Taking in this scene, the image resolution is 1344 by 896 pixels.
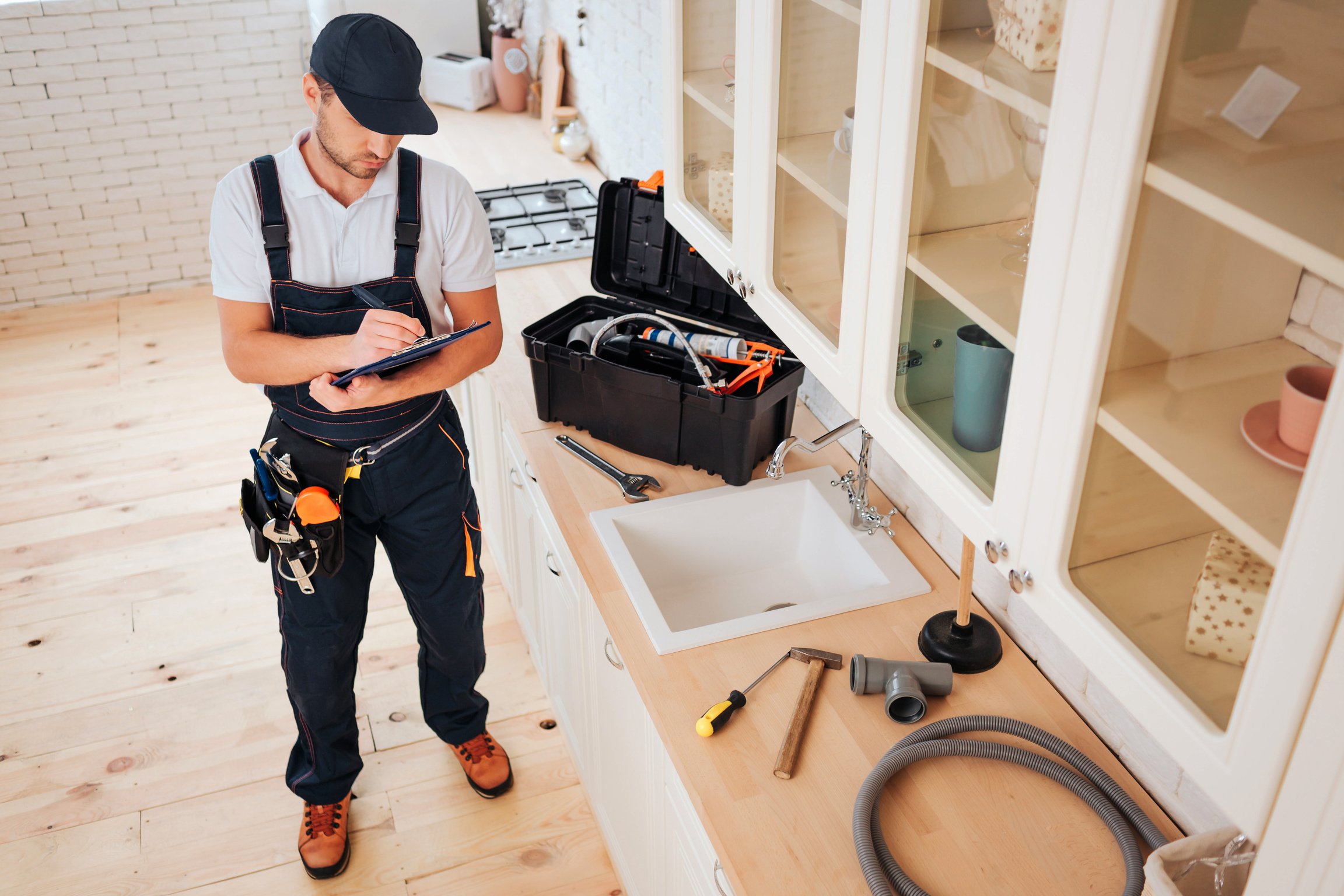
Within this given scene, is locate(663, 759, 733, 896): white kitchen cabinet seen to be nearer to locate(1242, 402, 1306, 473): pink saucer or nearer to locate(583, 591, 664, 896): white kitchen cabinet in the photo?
locate(583, 591, 664, 896): white kitchen cabinet

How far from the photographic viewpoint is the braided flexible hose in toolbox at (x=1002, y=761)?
4.45 ft

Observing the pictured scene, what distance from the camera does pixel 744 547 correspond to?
2.20 metres

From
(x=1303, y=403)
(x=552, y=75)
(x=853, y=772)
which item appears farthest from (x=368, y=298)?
(x=552, y=75)

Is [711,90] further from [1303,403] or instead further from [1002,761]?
[1303,403]

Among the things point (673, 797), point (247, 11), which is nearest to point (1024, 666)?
point (673, 797)

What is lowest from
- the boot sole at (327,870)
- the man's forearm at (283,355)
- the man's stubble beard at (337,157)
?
the boot sole at (327,870)

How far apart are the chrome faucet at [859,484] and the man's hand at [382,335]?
0.69 metres

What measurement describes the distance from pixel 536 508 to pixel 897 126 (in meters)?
1.33

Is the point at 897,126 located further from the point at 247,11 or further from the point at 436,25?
the point at 247,11

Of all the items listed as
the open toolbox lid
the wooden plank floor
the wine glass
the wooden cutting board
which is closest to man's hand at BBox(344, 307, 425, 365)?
the open toolbox lid

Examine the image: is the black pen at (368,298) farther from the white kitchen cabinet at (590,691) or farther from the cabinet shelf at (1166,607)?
the cabinet shelf at (1166,607)

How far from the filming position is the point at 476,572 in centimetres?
240

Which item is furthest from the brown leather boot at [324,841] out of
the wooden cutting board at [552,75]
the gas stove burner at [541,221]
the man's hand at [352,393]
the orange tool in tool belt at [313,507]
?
the wooden cutting board at [552,75]

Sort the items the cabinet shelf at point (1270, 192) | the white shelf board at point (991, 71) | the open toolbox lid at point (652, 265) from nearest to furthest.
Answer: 1. the cabinet shelf at point (1270, 192)
2. the white shelf board at point (991, 71)
3. the open toolbox lid at point (652, 265)
